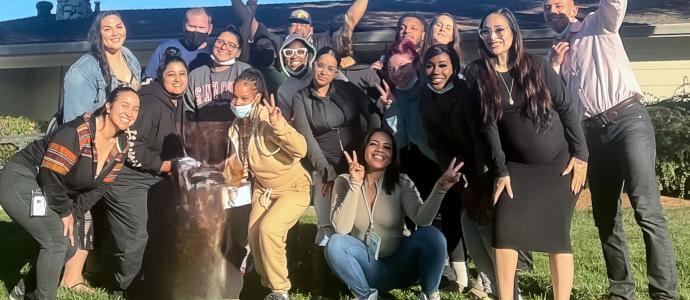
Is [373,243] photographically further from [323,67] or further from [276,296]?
[323,67]

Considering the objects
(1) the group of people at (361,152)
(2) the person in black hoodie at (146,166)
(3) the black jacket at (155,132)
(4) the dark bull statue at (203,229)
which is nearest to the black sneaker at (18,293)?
(1) the group of people at (361,152)

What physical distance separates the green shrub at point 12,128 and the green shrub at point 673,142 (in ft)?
24.1

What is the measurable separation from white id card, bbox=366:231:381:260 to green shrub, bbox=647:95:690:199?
Result: 486 centimetres

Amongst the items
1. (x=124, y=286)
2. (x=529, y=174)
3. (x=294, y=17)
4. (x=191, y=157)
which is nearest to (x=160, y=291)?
(x=124, y=286)

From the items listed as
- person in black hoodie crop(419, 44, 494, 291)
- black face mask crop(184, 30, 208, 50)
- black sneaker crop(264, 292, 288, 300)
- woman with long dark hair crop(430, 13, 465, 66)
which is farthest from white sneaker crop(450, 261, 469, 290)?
black face mask crop(184, 30, 208, 50)

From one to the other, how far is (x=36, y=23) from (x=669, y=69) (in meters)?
9.67

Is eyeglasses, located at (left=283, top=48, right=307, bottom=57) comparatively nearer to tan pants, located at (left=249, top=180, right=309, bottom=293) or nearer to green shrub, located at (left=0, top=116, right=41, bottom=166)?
tan pants, located at (left=249, top=180, right=309, bottom=293)

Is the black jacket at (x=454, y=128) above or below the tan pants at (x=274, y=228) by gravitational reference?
above

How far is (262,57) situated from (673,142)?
556 cm

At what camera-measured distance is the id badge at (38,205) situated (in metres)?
3.81

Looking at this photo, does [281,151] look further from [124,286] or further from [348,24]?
[124,286]

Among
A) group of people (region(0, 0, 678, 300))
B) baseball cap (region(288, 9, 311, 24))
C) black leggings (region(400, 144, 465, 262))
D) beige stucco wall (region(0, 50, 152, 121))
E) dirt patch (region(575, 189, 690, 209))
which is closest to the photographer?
group of people (region(0, 0, 678, 300))

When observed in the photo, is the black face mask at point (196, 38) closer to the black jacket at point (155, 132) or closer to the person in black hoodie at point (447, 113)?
the black jacket at point (155, 132)

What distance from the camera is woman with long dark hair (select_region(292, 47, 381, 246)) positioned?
372 centimetres
